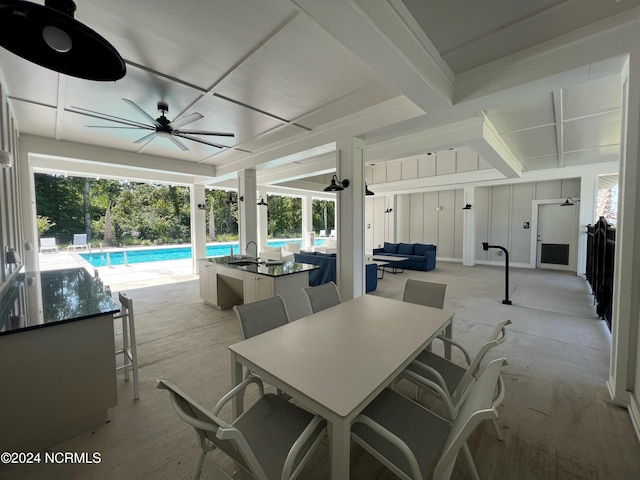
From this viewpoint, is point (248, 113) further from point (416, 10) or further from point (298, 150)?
point (416, 10)

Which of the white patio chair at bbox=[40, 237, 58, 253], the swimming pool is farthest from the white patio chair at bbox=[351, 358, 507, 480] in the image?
the white patio chair at bbox=[40, 237, 58, 253]

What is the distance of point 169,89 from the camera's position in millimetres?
3055

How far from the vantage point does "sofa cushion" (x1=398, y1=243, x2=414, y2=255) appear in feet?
27.9

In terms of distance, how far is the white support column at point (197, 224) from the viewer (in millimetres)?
7816

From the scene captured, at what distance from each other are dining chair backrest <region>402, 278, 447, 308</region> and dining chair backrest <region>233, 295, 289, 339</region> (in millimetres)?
1312

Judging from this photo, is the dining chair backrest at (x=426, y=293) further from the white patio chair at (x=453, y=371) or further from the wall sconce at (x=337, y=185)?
the wall sconce at (x=337, y=185)

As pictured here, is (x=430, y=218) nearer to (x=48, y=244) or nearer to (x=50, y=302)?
(x=50, y=302)

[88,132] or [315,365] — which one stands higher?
[88,132]

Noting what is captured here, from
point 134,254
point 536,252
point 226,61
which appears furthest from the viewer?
point 134,254

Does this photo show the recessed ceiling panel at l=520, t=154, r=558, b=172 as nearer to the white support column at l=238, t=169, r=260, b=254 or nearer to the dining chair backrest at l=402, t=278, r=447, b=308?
the dining chair backrest at l=402, t=278, r=447, b=308

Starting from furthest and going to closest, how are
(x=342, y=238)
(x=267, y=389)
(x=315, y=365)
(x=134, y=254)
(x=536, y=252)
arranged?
(x=134, y=254) < (x=536, y=252) < (x=342, y=238) < (x=267, y=389) < (x=315, y=365)

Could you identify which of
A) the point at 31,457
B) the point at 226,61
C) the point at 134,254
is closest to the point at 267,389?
the point at 31,457

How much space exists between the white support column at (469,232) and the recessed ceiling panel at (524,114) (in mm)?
4700

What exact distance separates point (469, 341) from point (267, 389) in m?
2.43
